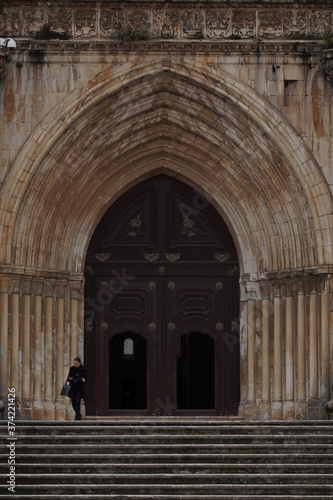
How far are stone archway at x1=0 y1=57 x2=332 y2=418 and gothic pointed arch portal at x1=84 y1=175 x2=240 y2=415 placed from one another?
1.47 ft

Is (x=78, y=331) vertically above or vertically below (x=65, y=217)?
below

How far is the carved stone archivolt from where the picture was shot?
24797 millimetres

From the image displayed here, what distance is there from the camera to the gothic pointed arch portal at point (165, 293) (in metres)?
26.3

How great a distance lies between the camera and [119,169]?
25.9 metres

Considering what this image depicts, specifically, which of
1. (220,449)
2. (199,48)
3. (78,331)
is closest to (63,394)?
(78,331)

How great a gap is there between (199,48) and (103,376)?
5299mm

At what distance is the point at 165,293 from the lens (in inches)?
1039

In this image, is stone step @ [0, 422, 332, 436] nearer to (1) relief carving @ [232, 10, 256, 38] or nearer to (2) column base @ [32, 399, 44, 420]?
(2) column base @ [32, 399, 44, 420]

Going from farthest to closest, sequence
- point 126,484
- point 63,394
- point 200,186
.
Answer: point 200,186, point 63,394, point 126,484

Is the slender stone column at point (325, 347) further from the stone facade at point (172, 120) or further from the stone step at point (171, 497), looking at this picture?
the stone step at point (171, 497)

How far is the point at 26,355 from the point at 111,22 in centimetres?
501

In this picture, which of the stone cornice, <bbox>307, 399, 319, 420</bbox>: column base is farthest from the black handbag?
the stone cornice

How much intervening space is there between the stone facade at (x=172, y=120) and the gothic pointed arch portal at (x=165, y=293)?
3.80 feet

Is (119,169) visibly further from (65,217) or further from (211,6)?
(211,6)
